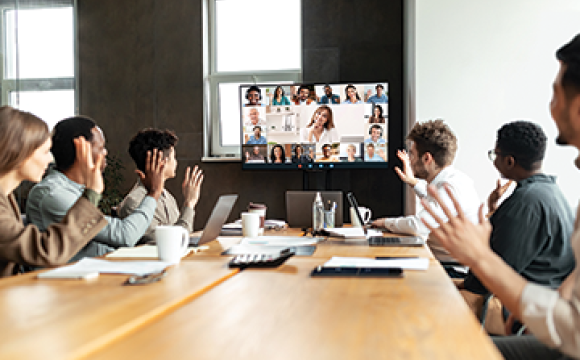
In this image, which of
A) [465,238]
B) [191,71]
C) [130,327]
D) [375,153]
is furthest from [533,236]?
[191,71]

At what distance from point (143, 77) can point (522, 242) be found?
14.4ft

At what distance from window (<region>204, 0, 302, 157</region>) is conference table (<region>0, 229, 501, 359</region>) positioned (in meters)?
3.97

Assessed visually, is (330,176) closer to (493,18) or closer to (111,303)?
(493,18)

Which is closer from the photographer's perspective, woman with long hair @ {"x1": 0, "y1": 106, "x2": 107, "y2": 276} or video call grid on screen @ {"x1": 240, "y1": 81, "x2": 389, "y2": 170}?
woman with long hair @ {"x1": 0, "y1": 106, "x2": 107, "y2": 276}

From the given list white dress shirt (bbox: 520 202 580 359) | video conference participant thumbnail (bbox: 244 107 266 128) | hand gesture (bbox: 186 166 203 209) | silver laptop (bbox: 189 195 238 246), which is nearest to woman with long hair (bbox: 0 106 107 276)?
silver laptop (bbox: 189 195 238 246)

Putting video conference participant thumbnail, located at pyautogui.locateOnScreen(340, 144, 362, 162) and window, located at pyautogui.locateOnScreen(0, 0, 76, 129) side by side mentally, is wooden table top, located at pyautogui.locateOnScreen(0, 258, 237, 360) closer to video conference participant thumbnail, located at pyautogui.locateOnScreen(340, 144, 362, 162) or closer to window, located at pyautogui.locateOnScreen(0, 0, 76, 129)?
video conference participant thumbnail, located at pyautogui.locateOnScreen(340, 144, 362, 162)

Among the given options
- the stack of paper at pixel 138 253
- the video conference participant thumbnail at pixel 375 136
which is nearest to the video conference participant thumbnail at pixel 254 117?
the video conference participant thumbnail at pixel 375 136

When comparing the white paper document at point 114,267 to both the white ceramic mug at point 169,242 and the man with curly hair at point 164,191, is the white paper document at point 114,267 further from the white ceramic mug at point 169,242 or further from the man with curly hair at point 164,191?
the man with curly hair at point 164,191

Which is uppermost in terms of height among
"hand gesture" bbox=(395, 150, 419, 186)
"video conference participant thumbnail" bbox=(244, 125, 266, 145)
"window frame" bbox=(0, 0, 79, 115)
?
"window frame" bbox=(0, 0, 79, 115)

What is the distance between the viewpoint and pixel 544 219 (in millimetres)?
1793

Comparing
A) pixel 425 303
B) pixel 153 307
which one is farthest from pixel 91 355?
pixel 425 303

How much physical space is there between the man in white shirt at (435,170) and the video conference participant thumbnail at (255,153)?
170 cm

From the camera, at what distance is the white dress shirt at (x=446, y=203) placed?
2.58 meters

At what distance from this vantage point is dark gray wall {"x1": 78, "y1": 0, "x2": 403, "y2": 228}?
496 cm
